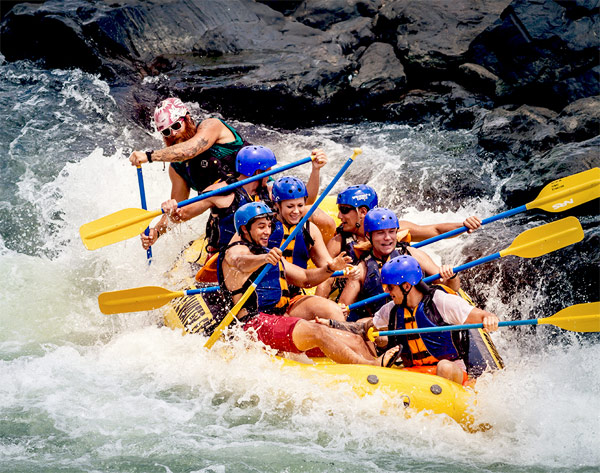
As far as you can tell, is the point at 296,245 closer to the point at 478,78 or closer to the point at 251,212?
the point at 251,212

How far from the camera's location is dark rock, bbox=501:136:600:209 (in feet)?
25.3

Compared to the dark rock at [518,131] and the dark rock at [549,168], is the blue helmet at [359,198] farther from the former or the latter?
the dark rock at [518,131]

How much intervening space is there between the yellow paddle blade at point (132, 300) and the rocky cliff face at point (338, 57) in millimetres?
5618

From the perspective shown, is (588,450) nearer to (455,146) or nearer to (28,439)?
(28,439)

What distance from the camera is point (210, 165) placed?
20.7 ft

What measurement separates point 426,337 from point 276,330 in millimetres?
1012

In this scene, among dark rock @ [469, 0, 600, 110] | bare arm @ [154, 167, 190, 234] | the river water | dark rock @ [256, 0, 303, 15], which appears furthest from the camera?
dark rock @ [256, 0, 303, 15]

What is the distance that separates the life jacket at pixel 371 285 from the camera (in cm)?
544

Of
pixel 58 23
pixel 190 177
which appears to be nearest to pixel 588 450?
pixel 190 177

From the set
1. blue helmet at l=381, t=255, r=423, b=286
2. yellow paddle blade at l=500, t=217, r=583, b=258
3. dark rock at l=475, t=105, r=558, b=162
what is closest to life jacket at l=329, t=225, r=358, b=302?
blue helmet at l=381, t=255, r=423, b=286

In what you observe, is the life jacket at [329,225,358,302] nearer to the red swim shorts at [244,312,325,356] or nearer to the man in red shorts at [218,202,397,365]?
the man in red shorts at [218,202,397,365]

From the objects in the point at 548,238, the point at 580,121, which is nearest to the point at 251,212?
the point at 548,238

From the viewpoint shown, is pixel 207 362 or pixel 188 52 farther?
pixel 188 52

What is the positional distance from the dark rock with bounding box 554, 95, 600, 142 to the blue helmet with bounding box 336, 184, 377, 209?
169 inches
